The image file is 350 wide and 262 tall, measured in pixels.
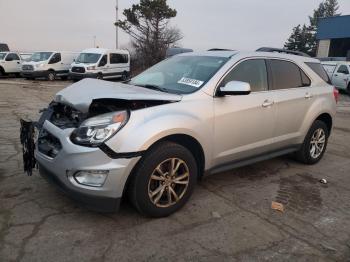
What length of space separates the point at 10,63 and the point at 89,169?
2312cm

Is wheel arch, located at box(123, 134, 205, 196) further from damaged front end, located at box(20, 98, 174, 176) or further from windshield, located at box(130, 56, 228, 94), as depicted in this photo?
windshield, located at box(130, 56, 228, 94)

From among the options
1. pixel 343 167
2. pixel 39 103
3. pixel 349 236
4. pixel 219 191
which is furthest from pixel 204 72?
pixel 39 103

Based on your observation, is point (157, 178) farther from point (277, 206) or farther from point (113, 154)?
point (277, 206)

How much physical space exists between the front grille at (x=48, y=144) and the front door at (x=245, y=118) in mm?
1642

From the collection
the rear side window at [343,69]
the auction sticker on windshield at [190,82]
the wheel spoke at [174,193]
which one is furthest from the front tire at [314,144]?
the rear side window at [343,69]

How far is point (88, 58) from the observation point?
22.8 m

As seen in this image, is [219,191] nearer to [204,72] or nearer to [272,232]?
[272,232]

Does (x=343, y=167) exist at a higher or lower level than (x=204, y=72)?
lower

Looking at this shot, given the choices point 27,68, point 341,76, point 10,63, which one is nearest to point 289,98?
point 341,76

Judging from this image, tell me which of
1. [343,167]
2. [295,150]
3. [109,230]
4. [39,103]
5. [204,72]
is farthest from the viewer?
[39,103]

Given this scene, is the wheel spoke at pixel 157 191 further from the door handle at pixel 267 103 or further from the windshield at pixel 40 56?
the windshield at pixel 40 56

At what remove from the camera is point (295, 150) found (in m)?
5.48

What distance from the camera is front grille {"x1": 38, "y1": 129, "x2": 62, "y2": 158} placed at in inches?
139

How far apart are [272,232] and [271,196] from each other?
0.94m
